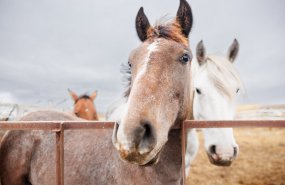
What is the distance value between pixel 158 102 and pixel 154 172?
0.75 metres

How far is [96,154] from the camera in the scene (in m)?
2.78

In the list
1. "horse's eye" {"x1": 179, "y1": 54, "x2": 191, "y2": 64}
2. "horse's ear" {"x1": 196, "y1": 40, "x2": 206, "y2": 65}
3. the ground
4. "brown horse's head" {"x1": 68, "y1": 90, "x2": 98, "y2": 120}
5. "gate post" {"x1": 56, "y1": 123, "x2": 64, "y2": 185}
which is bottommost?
the ground

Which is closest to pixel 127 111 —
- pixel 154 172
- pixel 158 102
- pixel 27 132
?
pixel 158 102

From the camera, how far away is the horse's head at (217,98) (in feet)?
11.1

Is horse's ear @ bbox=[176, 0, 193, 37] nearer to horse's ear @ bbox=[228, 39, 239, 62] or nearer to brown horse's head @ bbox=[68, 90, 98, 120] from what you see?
horse's ear @ bbox=[228, 39, 239, 62]

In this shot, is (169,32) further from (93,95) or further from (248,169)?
(248,169)

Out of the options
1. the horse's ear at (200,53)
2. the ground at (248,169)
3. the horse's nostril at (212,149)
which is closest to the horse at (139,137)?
the horse's nostril at (212,149)

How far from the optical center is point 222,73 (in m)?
4.19

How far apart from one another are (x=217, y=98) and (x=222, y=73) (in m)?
0.53

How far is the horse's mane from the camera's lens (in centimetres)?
398

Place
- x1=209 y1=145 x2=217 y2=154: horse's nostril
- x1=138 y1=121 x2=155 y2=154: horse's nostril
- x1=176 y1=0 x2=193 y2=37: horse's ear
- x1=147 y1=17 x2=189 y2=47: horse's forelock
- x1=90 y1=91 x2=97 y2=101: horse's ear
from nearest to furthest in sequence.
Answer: x1=138 y1=121 x2=155 y2=154: horse's nostril, x1=147 y1=17 x2=189 y2=47: horse's forelock, x1=176 y1=0 x2=193 y2=37: horse's ear, x1=209 y1=145 x2=217 y2=154: horse's nostril, x1=90 y1=91 x2=97 y2=101: horse's ear

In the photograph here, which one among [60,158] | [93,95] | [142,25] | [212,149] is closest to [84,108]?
[93,95]

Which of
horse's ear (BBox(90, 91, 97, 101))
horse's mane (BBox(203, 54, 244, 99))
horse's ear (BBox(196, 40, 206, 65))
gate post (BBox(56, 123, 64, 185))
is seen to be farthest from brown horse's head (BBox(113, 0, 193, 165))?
horse's ear (BBox(90, 91, 97, 101))

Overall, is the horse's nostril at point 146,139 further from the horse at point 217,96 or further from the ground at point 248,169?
the ground at point 248,169
